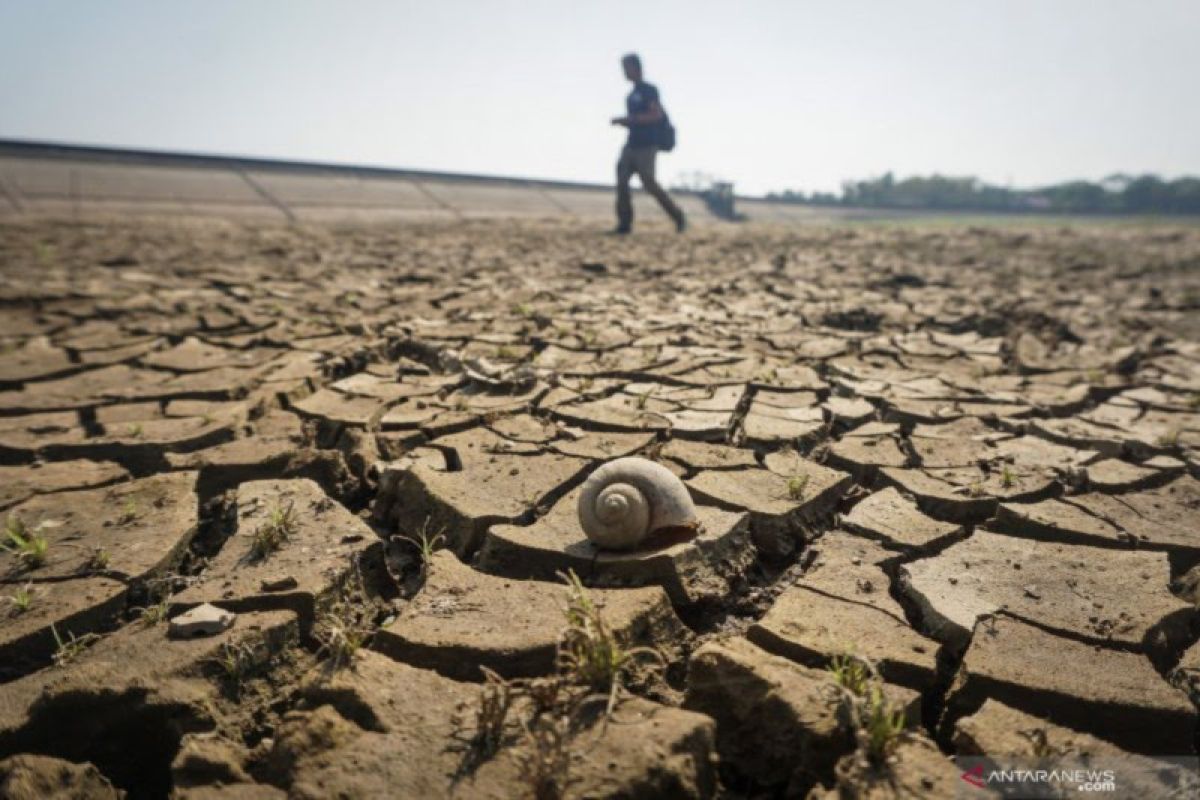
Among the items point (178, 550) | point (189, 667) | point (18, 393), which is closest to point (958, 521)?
point (189, 667)

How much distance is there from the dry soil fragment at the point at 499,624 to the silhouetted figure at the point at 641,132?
27.4ft

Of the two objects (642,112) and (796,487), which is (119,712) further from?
(642,112)

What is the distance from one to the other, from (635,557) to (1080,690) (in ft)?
3.20

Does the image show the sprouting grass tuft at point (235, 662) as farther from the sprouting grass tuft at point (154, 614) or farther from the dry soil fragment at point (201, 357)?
the dry soil fragment at point (201, 357)

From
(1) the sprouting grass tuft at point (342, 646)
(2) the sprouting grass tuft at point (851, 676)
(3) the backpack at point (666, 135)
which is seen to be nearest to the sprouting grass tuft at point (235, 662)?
(1) the sprouting grass tuft at point (342, 646)

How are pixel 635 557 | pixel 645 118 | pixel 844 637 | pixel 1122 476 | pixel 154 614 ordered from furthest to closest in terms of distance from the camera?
pixel 645 118 < pixel 1122 476 < pixel 635 557 < pixel 154 614 < pixel 844 637

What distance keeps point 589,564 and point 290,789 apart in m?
0.85

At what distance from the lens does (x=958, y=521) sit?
2.33 metres

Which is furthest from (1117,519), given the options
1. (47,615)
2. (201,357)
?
(201,357)

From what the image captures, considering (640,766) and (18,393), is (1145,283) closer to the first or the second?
(640,766)

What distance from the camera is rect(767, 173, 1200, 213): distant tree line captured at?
2341 centimetres

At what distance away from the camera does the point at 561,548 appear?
1.97m

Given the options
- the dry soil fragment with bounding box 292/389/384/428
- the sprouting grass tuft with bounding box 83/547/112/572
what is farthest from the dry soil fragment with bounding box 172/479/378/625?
the dry soil fragment with bounding box 292/389/384/428

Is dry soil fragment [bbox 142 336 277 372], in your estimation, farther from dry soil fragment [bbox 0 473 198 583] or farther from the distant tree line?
the distant tree line
